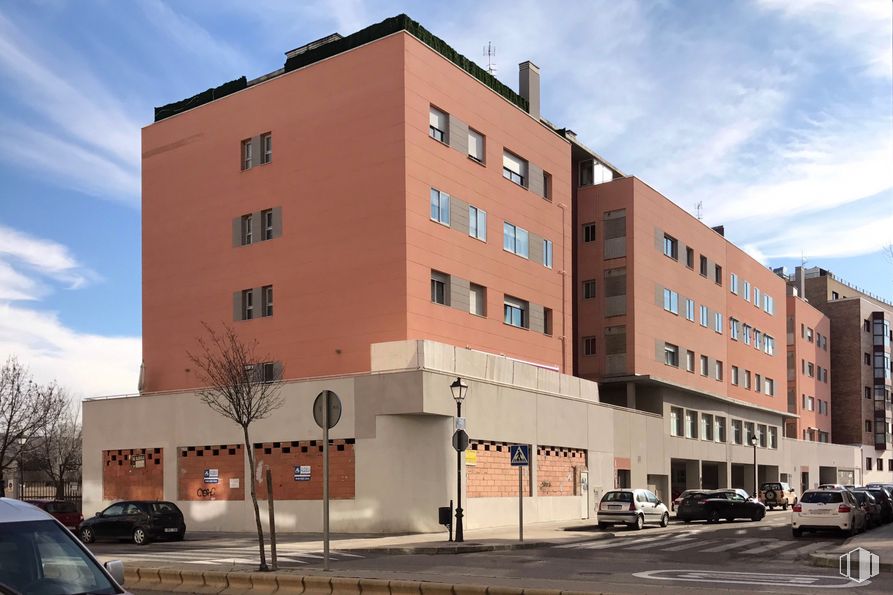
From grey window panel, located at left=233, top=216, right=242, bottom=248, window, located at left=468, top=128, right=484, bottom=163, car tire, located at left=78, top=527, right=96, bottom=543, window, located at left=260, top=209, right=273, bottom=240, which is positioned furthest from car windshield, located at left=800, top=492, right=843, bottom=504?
grey window panel, located at left=233, top=216, right=242, bottom=248

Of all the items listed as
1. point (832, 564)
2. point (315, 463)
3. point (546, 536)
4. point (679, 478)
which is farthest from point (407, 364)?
point (679, 478)

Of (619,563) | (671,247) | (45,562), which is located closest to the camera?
(45,562)

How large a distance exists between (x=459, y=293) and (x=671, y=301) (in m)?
21.5

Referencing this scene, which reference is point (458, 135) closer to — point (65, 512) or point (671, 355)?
point (65, 512)

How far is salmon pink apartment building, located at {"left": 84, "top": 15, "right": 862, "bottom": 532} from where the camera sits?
104ft

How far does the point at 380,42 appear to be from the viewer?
3509cm

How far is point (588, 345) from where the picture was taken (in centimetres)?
5172

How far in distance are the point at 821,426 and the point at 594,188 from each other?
4969 cm

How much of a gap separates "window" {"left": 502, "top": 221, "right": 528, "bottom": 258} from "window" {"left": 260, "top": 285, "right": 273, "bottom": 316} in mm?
9661

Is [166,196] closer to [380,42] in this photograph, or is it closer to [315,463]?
[380,42]

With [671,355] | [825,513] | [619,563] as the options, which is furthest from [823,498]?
[671,355]

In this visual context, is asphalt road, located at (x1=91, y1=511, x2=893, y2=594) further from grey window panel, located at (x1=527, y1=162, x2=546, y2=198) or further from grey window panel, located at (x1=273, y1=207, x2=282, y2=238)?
grey window panel, located at (x1=527, y1=162, x2=546, y2=198)

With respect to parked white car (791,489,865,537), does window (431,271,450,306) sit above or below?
above

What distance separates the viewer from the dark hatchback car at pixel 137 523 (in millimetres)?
29609
